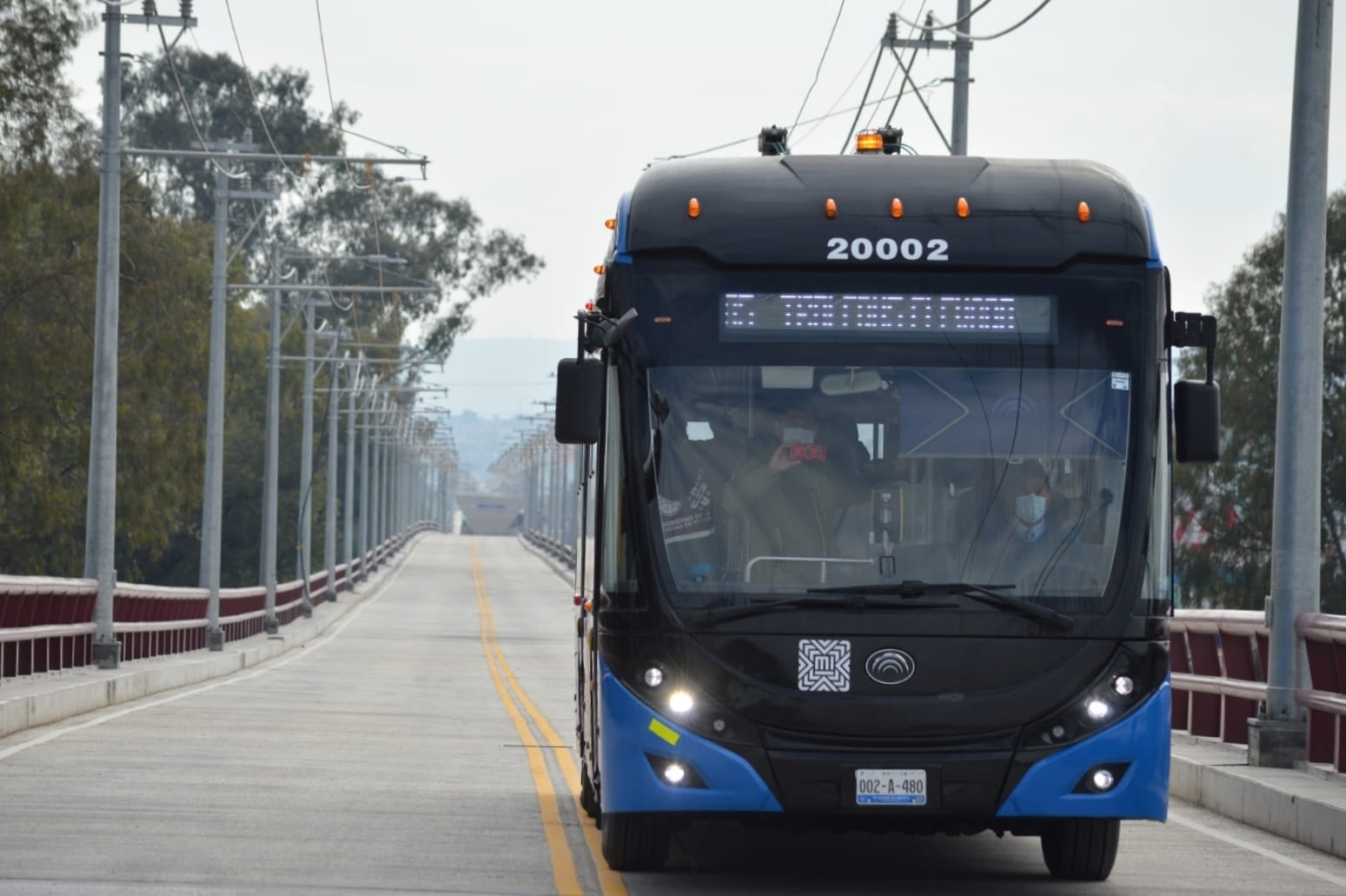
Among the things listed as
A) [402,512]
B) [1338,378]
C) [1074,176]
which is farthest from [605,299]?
[402,512]

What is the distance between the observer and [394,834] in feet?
38.7

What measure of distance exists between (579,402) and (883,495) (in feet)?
4.47

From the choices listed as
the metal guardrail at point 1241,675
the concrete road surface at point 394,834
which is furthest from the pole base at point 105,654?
the metal guardrail at point 1241,675

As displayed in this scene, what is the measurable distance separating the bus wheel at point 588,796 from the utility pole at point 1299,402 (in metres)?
4.34

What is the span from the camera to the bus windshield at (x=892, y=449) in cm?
983

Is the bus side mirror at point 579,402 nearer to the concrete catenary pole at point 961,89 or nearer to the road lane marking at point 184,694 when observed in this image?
the road lane marking at point 184,694

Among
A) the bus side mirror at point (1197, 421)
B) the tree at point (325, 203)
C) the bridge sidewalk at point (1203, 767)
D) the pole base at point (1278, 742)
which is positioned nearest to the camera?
the bus side mirror at point (1197, 421)

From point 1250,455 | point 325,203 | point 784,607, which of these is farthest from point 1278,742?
point 325,203

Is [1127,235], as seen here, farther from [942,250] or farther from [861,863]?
[861,863]

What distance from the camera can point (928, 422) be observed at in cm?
999

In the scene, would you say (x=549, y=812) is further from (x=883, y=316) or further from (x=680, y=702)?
(x=883, y=316)

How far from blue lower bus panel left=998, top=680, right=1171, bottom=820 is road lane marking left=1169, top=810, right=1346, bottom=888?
1620 millimetres

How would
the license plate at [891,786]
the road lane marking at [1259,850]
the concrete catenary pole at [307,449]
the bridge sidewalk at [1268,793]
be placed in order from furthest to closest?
the concrete catenary pole at [307,449] < the bridge sidewalk at [1268,793] < the road lane marking at [1259,850] < the license plate at [891,786]

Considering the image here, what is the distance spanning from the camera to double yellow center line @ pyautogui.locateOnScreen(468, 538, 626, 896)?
1030 centimetres
